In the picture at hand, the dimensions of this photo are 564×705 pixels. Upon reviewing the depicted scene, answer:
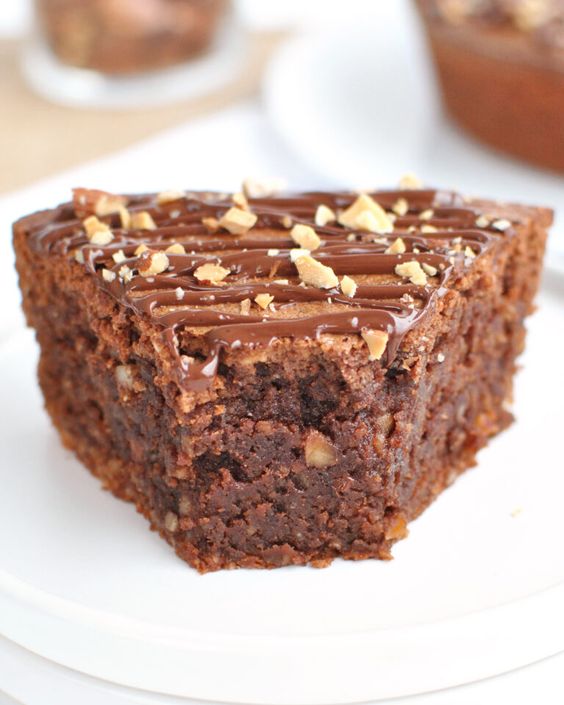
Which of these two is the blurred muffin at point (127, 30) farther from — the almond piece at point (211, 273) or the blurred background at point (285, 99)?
the almond piece at point (211, 273)

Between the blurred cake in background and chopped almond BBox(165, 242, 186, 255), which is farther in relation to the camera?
the blurred cake in background

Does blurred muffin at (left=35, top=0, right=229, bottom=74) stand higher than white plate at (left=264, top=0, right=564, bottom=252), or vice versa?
blurred muffin at (left=35, top=0, right=229, bottom=74)

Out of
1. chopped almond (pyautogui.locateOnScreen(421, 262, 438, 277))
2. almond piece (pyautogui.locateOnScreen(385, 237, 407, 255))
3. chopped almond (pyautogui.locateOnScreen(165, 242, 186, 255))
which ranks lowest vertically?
→ chopped almond (pyautogui.locateOnScreen(165, 242, 186, 255))

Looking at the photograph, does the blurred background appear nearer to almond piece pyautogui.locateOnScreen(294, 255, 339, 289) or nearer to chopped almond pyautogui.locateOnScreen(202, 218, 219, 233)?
chopped almond pyautogui.locateOnScreen(202, 218, 219, 233)

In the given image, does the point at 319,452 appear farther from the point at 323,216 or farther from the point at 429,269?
the point at 323,216

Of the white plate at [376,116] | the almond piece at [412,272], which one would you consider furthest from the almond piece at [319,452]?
the white plate at [376,116]

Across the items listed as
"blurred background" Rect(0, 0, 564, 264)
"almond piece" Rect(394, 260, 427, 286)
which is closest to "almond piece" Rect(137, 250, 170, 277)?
"almond piece" Rect(394, 260, 427, 286)
